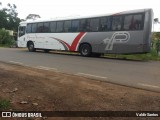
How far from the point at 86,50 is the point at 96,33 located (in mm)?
1593

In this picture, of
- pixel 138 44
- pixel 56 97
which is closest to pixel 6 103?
pixel 56 97

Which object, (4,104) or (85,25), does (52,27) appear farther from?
(4,104)

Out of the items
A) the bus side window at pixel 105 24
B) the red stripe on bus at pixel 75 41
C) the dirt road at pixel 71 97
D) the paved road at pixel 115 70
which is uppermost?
the bus side window at pixel 105 24

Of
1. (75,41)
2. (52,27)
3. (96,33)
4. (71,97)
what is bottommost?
(71,97)

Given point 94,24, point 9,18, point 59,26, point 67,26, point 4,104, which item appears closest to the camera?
point 4,104

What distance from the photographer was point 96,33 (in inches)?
811

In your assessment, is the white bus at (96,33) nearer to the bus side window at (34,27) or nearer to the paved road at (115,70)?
the bus side window at (34,27)

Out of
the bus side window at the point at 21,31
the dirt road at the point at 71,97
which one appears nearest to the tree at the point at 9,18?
the bus side window at the point at 21,31

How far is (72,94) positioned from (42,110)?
127cm

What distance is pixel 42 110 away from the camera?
18.2ft

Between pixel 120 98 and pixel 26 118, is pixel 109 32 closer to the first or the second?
pixel 120 98

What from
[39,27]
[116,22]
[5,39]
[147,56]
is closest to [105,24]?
Answer: [116,22]

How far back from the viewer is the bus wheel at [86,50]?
21234mm

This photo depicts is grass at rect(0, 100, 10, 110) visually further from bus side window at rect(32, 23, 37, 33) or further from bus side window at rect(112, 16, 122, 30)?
bus side window at rect(32, 23, 37, 33)
